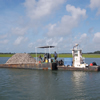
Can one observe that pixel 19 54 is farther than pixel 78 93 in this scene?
Yes

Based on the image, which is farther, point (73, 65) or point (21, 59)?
point (21, 59)

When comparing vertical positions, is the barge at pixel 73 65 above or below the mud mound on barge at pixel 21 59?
below

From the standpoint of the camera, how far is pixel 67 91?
518 inches

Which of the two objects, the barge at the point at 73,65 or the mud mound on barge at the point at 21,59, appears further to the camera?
the mud mound on barge at the point at 21,59

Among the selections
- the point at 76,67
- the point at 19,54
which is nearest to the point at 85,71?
the point at 76,67

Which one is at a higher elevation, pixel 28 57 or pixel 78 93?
pixel 28 57

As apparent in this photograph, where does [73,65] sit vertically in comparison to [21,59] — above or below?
below

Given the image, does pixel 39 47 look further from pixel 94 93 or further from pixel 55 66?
pixel 94 93

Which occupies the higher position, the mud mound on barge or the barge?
the mud mound on barge

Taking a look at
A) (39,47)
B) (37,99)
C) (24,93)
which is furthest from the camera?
(39,47)

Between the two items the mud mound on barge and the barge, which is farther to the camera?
the mud mound on barge

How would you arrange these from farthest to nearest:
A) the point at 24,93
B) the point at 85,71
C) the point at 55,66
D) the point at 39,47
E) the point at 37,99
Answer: the point at 39,47
the point at 55,66
the point at 85,71
the point at 24,93
the point at 37,99

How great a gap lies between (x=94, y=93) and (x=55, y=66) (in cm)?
1617

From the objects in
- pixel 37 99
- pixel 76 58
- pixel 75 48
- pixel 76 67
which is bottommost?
pixel 37 99
